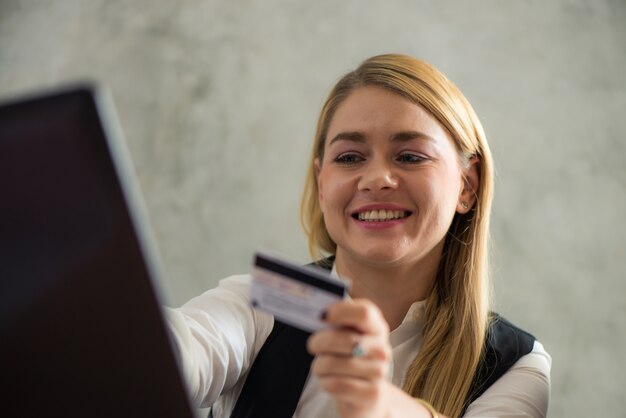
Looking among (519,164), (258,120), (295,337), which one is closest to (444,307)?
(295,337)

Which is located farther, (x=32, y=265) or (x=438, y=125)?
(x=438, y=125)

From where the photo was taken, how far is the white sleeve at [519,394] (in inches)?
40.9

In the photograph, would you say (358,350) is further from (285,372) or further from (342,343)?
(285,372)

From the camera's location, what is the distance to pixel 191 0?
2.20 m

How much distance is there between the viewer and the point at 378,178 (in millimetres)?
1118

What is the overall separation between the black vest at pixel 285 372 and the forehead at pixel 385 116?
0.36 metres

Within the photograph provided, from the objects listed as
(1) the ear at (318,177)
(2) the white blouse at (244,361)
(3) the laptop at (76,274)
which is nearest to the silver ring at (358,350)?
(3) the laptop at (76,274)

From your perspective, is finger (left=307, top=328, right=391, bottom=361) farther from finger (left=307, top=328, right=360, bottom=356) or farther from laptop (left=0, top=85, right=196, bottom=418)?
laptop (left=0, top=85, right=196, bottom=418)

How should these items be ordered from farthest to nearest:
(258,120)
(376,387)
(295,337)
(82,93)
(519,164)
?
(258,120)
(519,164)
(295,337)
(376,387)
(82,93)

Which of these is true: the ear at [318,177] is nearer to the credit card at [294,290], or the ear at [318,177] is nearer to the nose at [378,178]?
the nose at [378,178]

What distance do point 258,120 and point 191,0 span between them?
0.45 metres

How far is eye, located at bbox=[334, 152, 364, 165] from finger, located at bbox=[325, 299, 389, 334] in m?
0.60

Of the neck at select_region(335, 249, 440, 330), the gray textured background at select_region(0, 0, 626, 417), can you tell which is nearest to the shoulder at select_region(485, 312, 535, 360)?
the neck at select_region(335, 249, 440, 330)

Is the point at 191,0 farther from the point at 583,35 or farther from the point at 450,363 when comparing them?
the point at 450,363
